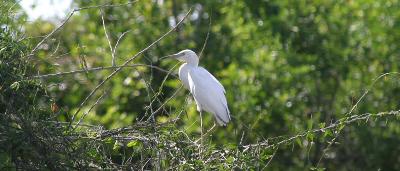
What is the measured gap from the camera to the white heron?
619cm

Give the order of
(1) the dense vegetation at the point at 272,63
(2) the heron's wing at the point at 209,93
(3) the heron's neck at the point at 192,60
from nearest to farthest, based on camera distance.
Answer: (2) the heron's wing at the point at 209,93 < (3) the heron's neck at the point at 192,60 < (1) the dense vegetation at the point at 272,63

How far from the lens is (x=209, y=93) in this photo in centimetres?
626

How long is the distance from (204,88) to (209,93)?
0.05 meters

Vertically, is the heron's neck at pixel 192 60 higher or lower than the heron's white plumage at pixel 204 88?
higher

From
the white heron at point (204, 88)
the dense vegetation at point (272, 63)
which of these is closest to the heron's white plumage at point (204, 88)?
the white heron at point (204, 88)

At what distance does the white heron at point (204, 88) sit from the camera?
20.3 feet

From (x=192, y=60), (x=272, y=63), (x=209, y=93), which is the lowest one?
(x=272, y=63)

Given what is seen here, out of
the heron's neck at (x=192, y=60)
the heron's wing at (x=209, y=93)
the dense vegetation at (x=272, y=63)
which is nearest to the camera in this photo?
the heron's wing at (x=209, y=93)

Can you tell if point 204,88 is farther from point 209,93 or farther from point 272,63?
point 272,63

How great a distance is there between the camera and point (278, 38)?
9.55 metres

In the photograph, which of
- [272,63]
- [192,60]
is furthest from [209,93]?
[272,63]

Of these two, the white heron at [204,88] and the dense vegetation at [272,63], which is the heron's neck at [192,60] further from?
the dense vegetation at [272,63]

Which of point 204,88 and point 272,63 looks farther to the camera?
point 272,63

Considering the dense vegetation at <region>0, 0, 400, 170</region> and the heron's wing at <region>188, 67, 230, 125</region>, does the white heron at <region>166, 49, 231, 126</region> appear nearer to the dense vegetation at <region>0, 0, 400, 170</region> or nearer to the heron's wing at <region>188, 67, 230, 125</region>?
→ the heron's wing at <region>188, 67, 230, 125</region>
